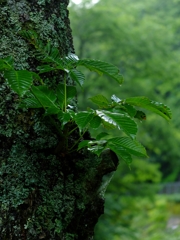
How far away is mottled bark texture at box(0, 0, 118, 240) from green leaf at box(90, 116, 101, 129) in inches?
7.7

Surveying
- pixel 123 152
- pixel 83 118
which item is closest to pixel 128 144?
pixel 123 152

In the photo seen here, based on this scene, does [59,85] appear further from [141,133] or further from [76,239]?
[141,133]

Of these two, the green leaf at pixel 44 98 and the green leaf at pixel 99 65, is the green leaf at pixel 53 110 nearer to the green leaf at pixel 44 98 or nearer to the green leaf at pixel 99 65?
the green leaf at pixel 44 98

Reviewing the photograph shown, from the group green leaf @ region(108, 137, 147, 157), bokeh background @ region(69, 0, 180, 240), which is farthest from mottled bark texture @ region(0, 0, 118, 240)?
bokeh background @ region(69, 0, 180, 240)

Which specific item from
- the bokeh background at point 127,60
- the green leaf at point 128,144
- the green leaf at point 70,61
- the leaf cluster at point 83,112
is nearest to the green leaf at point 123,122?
the leaf cluster at point 83,112

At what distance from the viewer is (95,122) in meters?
0.94

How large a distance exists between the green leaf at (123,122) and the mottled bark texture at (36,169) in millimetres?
256

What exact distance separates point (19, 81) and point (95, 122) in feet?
0.72

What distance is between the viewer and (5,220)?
0.97m

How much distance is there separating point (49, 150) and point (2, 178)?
163 millimetres

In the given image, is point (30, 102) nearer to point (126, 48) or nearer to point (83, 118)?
point (83, 118)

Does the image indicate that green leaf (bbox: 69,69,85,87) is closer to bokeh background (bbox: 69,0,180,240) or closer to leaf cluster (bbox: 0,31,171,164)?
leaf cluster (bbox: 0,31,171,164)

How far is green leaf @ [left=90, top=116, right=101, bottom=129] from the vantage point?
0.94m

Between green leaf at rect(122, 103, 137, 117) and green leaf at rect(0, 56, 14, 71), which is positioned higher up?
green leaf at rect(0, 56, 14, 71)
